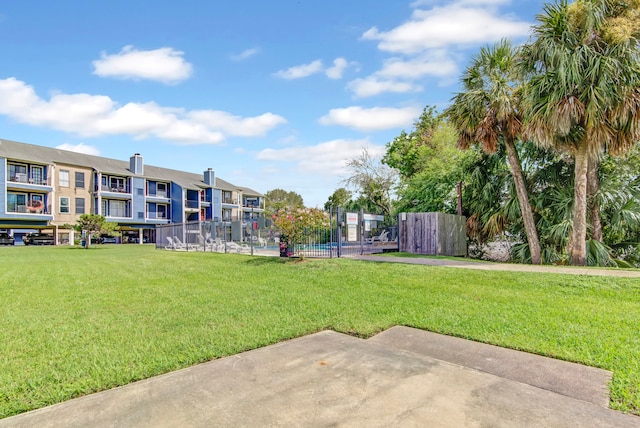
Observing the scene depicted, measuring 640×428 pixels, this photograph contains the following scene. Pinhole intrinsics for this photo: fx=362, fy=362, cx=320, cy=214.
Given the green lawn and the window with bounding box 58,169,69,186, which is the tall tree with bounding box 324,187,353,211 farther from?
the window with bounding box 58,169,69,186

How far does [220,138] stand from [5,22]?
11.8 m

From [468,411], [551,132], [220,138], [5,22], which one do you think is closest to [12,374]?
[468,411]

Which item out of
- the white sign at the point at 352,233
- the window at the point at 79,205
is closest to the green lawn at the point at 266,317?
the white sign at the point at 352,233

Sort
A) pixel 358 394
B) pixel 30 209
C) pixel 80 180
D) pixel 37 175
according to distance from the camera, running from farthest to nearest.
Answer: pixel 80 180 < pixel 37 175 < pixel 30 209 < pixel 358 394

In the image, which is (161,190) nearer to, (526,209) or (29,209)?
(29,209)

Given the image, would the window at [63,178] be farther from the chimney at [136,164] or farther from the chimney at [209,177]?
the chimney at [209,177]

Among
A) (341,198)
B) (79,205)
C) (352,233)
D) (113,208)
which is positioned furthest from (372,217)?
(113,208)

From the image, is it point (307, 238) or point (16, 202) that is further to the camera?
point (16, 202)

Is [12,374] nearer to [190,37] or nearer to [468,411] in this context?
[468,411]

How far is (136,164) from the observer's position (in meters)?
43.8

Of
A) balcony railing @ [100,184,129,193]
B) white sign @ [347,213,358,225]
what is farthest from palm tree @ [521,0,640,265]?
balcony railing @ [100,184,129,193]

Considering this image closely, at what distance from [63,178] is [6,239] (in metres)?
7.66

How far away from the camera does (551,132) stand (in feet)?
36.2

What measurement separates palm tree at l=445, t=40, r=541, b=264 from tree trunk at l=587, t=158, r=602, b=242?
1.82m
